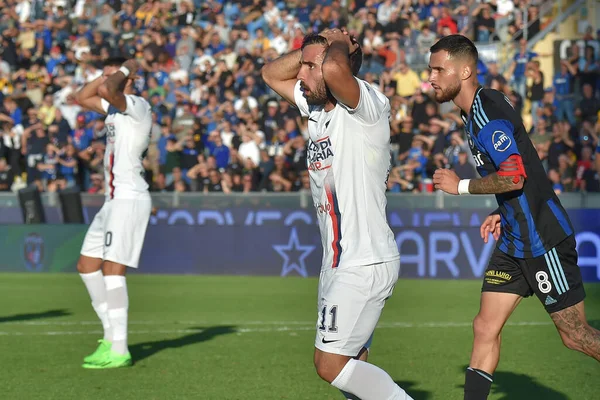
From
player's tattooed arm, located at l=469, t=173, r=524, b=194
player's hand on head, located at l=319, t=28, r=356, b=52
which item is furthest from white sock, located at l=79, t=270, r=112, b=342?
player's hand on head, located at l=319, t=28, r=356, b=52

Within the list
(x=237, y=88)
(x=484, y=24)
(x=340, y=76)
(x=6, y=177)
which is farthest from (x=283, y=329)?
(x=484, y=24)

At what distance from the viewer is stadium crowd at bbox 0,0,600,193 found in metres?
20.6

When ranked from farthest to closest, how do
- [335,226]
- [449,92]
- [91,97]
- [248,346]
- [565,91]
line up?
1. [565,91]
2. [248,346]
3. [91,97]
4. [449,92]
5. [335,226]

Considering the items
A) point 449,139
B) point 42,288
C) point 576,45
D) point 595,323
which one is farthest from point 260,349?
point 576,45

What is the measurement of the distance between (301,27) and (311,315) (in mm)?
13176

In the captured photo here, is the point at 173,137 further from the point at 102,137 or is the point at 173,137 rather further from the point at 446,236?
the point at 446,236

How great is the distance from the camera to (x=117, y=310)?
960 cm

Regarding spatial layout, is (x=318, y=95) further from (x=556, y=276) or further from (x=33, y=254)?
(x=33, y=254)

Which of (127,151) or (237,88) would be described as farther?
(237,88)

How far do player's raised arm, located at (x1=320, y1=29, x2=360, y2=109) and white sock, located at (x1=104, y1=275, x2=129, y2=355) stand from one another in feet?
15.3

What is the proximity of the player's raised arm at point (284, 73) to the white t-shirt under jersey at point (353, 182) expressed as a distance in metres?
0.62

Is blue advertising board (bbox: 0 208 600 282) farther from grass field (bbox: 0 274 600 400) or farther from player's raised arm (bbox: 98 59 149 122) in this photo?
player's raised arm (bbox: 98 59 149 122)

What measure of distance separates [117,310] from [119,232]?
0.69m

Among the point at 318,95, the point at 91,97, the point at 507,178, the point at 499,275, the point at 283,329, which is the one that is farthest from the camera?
the point at 283,329
